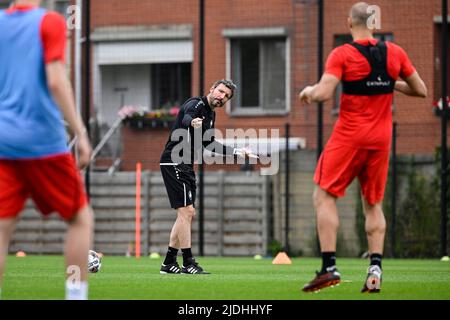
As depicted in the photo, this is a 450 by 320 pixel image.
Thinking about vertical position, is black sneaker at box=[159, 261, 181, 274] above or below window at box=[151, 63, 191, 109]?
below

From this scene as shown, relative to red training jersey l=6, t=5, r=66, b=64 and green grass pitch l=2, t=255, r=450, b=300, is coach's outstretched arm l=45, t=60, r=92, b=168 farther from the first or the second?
green grass pitch l=2, t=255, r=450, b=300

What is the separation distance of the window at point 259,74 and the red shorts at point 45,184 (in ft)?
46.1

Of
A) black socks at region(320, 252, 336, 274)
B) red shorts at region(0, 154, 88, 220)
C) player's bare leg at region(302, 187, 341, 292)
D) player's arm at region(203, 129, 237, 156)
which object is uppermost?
player's arm at region(203, 129, 237, 156)

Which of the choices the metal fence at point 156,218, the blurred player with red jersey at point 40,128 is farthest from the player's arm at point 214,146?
the metal fence at point 156,218

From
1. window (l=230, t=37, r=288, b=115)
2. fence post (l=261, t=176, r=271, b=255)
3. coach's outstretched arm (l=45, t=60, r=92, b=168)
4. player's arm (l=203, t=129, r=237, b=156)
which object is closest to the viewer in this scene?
coach's outstretched arm (l=45, t=60, r=92, b=168)

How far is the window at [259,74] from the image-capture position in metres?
20.1

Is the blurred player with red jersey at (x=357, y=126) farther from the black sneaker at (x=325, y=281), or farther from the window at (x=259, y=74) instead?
the window at (x=259, y=74)

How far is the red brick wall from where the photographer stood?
18.1m

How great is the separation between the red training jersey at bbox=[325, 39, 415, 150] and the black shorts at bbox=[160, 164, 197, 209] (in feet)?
9.79

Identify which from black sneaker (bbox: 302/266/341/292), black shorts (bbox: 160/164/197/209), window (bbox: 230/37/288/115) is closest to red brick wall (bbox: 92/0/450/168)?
window (bbox: 230/37/288/115)

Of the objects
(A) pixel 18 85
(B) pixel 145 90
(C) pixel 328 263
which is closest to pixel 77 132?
(A) pixel 18 85

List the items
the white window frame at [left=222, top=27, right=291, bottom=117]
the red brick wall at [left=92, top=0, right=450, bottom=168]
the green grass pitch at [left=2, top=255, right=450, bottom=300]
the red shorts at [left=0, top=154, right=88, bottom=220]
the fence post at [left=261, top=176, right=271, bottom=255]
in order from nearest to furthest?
the red shorts at [left=0, top=154, right=88, bottom=220] < the green grass pitch at [left=2, top=255, right=450, bottom=300] < the fence post at [left=261, top=176, right=271, bottom=255] < the red brick wall at [left=92, top=0, right=450, bottom=168] < the white window frame at [left=222, top=27, right=291, bottom=117]

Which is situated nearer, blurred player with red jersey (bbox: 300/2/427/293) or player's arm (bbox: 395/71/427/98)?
blurred player with red jersey (bbox: 300/2/427/293)
